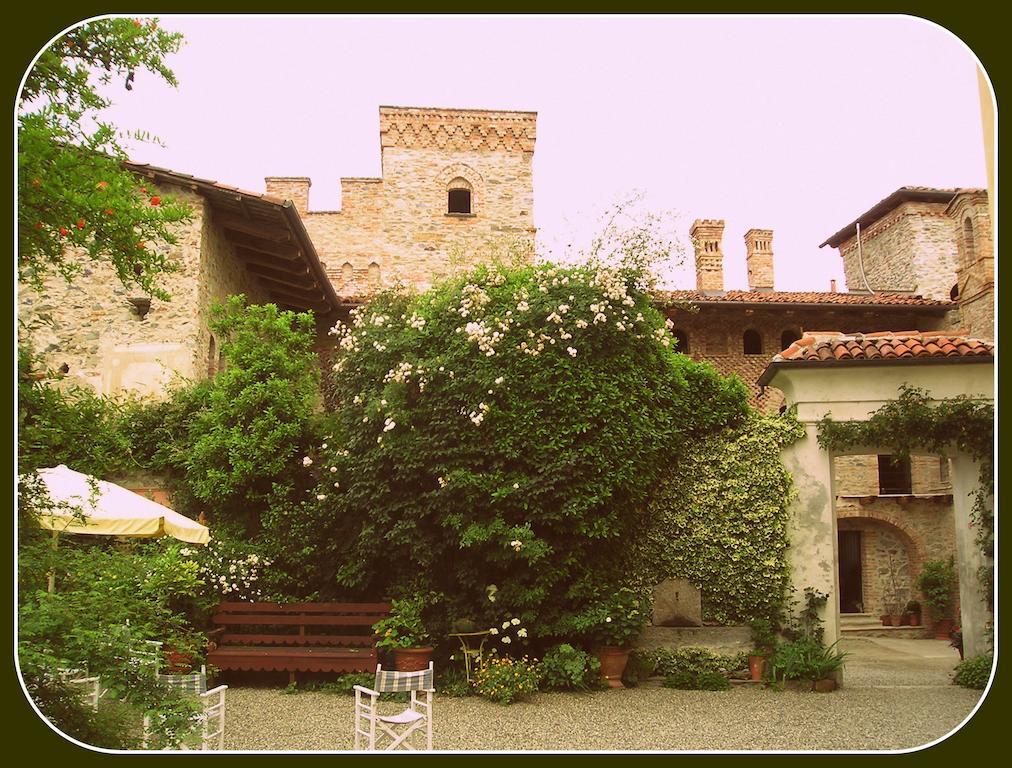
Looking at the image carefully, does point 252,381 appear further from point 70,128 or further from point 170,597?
point 70,128

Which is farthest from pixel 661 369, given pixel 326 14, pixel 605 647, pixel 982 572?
pixel 326 14

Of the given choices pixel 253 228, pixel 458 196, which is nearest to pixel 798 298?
pixel 458 196

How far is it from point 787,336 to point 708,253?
294 centimetres

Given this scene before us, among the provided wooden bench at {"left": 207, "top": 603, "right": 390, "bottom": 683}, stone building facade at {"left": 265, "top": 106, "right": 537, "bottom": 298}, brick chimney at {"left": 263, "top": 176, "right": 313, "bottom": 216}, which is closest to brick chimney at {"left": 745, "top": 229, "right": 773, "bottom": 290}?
stone building facade at {"left": 265, "top": 106, "right": 537, "bottom": 298}

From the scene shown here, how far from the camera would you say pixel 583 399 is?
794cm

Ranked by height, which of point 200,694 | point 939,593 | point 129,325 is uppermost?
point 129,325

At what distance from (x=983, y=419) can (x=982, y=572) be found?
150cm

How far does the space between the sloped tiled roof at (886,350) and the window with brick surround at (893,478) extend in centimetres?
799

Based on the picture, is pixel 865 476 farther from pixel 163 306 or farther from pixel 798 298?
pixel 163 306

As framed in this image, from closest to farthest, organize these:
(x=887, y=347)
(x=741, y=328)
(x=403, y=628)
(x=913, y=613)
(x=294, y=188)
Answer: (x=403, y=628)
(x=887, y=347)
(x=913, y=613)
(x=741, y=328)
(x=294, y=188)

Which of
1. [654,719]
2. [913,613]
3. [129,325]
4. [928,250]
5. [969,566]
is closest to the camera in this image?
[654,719]

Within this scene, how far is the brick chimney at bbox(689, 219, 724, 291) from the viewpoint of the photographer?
1697 cm

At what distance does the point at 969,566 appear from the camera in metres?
7.92

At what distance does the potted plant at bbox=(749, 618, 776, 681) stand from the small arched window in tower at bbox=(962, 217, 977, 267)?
13.8 ft
